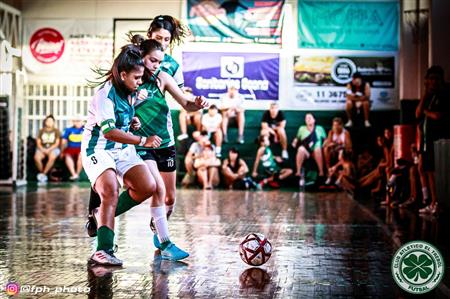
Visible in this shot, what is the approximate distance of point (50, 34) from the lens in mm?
25234

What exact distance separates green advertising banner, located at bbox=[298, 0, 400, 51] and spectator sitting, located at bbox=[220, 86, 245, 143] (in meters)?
2.45

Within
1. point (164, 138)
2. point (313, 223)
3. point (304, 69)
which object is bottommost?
point (313, 223)

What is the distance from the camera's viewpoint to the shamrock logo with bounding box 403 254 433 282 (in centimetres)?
629

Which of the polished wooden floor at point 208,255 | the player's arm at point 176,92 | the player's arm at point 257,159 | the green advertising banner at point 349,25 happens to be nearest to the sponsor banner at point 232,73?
the green advertising banner at point 349,25

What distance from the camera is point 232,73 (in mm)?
24844

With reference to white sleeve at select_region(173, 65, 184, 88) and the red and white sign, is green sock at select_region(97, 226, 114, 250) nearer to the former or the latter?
white sleeve at select_region(173, 65, 184, 88)

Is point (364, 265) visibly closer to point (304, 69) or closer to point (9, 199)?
point (9, 199)

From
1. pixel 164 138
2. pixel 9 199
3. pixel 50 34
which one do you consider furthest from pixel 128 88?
pixel 50 34

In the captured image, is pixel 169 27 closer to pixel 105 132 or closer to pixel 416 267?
pixel 105 132

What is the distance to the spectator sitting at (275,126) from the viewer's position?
79.3 feet

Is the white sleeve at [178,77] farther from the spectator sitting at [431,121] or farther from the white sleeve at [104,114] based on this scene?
the spectator sitting at [431,121]

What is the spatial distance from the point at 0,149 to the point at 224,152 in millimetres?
6425

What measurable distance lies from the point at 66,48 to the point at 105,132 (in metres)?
18.8

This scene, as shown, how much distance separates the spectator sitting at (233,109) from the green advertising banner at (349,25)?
8.05ft
